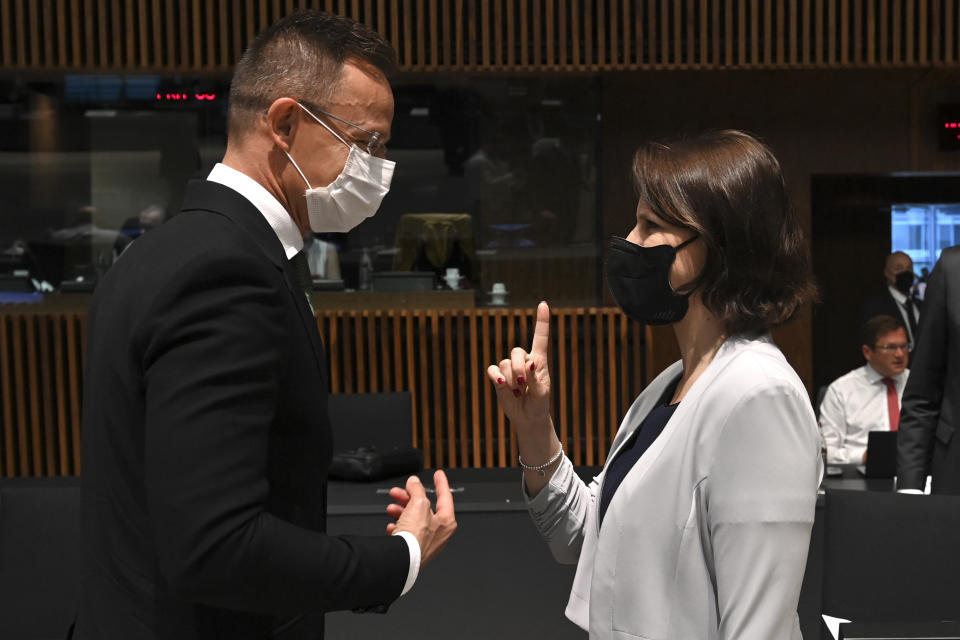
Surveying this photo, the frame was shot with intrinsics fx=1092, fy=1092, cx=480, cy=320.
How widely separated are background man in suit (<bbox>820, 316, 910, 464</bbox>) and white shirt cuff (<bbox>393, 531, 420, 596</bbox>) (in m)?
4.30

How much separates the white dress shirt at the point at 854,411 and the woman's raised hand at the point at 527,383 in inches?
152

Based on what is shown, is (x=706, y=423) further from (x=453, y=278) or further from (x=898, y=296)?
(x=898, y=296)

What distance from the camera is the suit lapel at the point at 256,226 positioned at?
1388 millimetres

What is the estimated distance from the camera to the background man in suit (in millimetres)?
5414

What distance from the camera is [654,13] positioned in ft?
23.5

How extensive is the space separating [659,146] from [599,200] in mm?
6190

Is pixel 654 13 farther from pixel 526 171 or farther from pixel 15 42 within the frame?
pixel 15 42

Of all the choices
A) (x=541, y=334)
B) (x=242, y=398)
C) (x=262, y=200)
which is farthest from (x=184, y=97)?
(x=242, y=398)

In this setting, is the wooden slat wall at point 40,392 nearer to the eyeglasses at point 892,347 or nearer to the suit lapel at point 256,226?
the eyeglasses at point 892,347

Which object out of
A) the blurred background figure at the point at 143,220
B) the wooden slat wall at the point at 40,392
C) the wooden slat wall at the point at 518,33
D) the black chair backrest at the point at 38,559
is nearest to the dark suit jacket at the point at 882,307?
the wooden slat wall at the point at 518,33

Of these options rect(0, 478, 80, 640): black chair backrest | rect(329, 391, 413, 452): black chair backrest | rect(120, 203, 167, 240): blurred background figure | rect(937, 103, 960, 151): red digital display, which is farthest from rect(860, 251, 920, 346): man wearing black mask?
rect(0, 478, 80, 640): black chair backrest

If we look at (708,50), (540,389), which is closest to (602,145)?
(708,50)

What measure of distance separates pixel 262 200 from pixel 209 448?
0.41 meters

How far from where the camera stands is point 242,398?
123 centimetres
